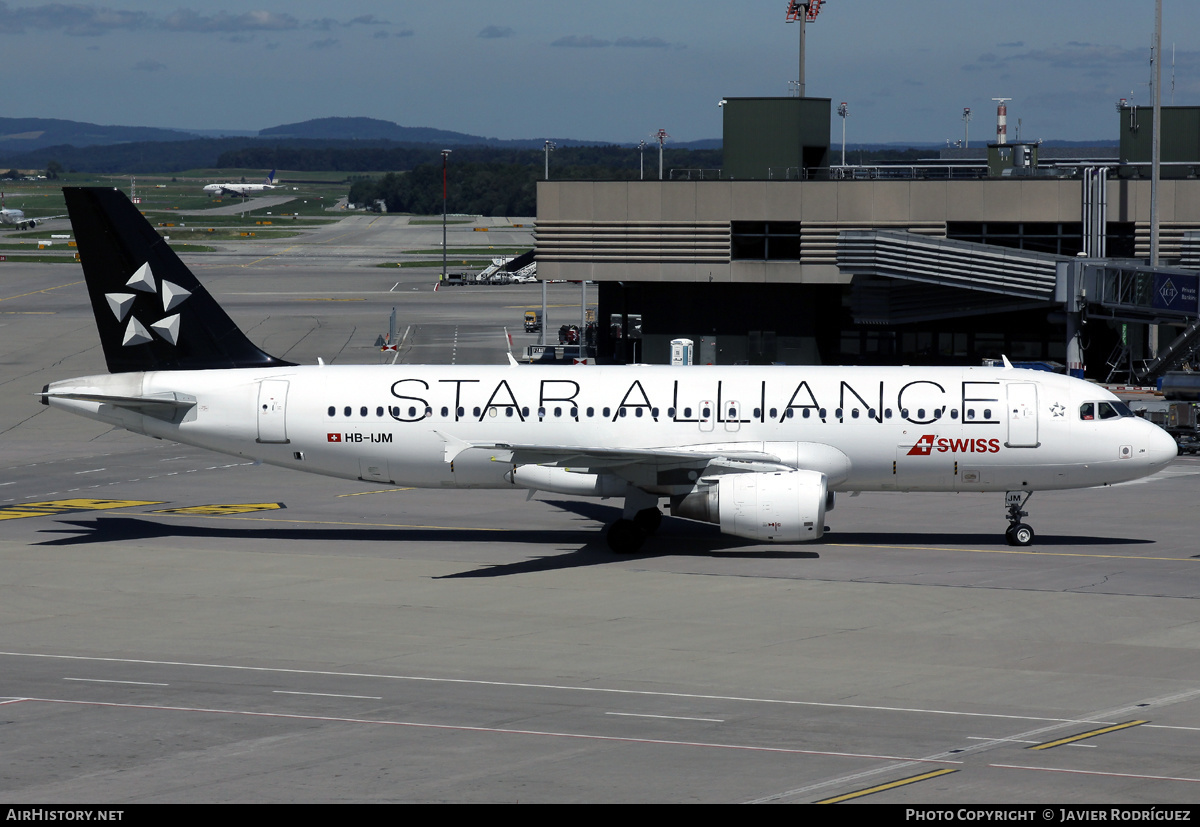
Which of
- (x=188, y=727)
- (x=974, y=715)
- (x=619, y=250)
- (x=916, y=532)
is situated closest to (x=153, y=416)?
(x=188, y=727)

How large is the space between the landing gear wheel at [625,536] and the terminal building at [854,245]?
38.6 metres

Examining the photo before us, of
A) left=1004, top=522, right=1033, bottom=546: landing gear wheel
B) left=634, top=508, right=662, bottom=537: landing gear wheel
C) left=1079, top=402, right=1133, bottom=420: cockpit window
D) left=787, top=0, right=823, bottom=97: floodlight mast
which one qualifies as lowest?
left=1004, top=522, right=1033, bottom=546: landing gear wheel

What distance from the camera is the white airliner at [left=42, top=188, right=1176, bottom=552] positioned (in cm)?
3831

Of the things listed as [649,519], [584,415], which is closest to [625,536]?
[649,519]

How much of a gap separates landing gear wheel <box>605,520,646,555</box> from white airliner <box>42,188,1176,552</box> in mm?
51

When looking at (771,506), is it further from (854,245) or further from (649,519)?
(854,245)

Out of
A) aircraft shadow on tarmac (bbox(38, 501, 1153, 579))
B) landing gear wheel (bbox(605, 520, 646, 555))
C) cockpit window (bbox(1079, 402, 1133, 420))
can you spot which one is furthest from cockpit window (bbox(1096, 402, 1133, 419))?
landing gear wheel (bbox(605, 520, 646, 555))

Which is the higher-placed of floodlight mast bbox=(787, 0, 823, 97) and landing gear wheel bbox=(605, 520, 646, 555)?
floodlight mast bbox=(787, 0, 823, 97)

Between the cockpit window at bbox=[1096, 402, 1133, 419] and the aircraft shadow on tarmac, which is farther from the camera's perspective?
the cockpit window at bbox=[1096, 402, 1133, 419]

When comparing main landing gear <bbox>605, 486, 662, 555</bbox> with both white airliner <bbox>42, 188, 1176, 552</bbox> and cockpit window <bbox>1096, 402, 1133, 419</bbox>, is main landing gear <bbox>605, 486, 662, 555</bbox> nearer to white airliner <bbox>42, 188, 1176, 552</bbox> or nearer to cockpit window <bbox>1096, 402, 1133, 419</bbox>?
white airliner <bbox>42, 188, 1176, 552</bbox>

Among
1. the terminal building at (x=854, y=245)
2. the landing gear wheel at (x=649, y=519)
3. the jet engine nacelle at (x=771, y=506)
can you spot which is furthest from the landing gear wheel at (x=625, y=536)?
the terminal building at (x=854, y=245)
